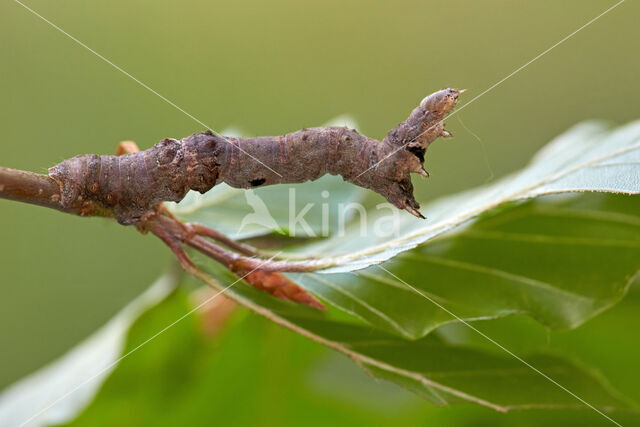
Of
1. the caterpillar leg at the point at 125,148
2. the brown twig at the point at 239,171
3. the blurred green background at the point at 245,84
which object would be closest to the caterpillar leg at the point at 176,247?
the brown twig at the point at 239,171

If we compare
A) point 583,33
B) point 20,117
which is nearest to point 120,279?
point 20,117

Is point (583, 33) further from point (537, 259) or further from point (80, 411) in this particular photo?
point (80, 411)

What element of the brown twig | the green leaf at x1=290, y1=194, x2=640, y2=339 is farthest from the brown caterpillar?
the green leaf at x1=290, y1=194, x2=640, y2=339

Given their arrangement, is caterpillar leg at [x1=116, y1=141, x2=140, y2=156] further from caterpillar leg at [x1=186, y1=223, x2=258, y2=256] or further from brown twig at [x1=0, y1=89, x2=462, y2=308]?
caterpillar leg at [x1=186, y1=223, x2=258, y2=256]

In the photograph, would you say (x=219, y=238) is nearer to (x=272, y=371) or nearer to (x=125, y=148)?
(x=125, y=148)

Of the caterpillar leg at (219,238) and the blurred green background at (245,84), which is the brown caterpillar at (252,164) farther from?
the blurred green background at (245,84)
